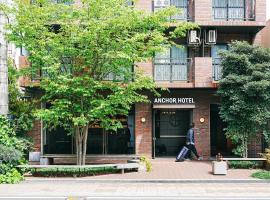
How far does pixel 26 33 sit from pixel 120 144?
842 cm

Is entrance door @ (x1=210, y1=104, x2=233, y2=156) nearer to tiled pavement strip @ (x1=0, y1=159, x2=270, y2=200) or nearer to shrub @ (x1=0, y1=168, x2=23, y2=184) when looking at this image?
tiled pavement strip @ (x1=0, y1=159, x2=270, y2=200)

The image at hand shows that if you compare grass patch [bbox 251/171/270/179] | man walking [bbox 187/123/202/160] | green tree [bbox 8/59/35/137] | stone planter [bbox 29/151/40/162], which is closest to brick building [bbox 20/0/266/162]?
man walking [bbox 187/123/202/160]

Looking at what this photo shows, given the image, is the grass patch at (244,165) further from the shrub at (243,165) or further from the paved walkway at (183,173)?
the paved walkway at (183,173)

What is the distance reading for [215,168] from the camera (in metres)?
18.8

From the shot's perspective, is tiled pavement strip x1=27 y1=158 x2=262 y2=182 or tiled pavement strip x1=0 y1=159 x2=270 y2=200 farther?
tiled pavement strip x1=27 y1=158 x2=262 y2=182

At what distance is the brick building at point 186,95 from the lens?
23703 millimetres

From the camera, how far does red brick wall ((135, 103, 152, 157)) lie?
24.4 m

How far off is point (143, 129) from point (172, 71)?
3.46 m

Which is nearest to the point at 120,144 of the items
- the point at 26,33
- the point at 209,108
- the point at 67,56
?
the point at 209,108

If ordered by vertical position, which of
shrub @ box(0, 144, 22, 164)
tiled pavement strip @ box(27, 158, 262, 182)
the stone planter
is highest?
shrub @ box(0, 144, 22, 164)

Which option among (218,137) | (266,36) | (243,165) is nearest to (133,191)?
(243,165)

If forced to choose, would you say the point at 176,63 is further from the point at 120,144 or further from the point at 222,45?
the point at 120,144

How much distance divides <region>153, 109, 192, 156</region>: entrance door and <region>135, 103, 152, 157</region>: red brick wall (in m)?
0.58

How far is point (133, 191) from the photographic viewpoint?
15.7 metres
